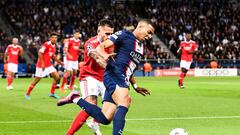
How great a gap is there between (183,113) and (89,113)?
632 cm

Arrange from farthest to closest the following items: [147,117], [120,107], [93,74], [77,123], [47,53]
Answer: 1. [47,53]
2. [147,117]
3. [93,74]
4. [77,123]
5. [120,107]

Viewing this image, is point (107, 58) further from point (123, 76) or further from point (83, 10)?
point (83, 10)

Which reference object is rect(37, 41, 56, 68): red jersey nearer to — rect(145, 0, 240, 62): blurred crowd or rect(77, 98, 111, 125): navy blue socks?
rect(77, 98, 111, 125): navy blue socks

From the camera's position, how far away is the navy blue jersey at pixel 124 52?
8.58m

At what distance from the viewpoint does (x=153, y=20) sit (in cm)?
5097

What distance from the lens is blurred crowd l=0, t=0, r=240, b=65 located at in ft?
153

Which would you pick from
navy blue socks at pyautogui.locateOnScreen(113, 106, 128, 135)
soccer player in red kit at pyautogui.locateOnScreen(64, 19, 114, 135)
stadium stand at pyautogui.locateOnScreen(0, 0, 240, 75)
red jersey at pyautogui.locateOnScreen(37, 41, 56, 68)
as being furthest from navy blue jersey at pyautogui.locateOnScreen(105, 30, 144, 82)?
stadium stand at pyautogui.locateOnScreen(0, 0, 240, 75)

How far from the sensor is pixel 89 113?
881 cm

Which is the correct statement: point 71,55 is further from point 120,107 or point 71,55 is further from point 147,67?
point 147,67

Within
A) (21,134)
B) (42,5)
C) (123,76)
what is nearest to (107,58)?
(123,76)

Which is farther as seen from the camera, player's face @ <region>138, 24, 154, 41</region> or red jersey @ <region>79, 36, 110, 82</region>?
red jersey @ <region>79, 36, 110, 82</region>

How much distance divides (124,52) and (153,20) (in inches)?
1679

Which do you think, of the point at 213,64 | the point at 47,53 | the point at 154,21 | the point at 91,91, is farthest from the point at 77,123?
the point at 154,21

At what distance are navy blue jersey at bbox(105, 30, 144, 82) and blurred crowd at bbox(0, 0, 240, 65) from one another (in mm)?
34598
